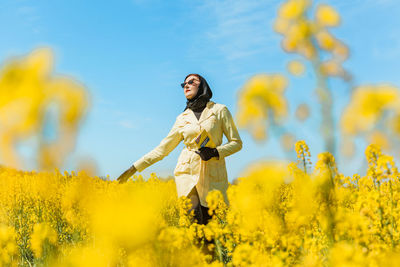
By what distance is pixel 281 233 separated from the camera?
8.79 feet

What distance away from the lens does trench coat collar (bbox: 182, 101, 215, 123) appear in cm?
362

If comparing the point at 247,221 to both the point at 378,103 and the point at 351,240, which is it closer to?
the point at 351,240

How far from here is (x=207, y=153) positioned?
337 cm

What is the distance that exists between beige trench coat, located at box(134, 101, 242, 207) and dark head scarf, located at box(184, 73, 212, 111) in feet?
0.18

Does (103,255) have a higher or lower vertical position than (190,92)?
lower

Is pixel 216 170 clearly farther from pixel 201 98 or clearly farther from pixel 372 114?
pixel 372 114

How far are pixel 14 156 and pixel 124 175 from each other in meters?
2.99

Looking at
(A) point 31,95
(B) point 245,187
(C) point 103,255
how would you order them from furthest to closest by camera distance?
(B) point 245,187 < (C) point 103,255 < (A) point 31,95

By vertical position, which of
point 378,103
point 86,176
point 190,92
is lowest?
point 86,176

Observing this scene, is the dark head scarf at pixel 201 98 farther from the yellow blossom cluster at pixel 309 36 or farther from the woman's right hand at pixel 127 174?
the yellow blossom cluster at pixel 309 36

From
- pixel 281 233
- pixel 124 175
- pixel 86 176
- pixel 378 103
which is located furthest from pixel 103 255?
pixel 124 175

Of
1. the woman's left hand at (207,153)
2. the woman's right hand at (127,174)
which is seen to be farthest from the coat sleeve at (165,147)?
the woman's left hand at (207,153)

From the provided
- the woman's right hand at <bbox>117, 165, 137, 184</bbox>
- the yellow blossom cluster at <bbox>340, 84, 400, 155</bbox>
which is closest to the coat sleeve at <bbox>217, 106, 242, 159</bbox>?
the woman's right hand at <bbox>117, 165, 137, 184</bbox>

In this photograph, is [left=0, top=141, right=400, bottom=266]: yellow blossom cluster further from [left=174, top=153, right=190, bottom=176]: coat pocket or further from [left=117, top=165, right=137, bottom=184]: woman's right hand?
[left=117, top=165, right=137, bottom=184]: woman's right hand
